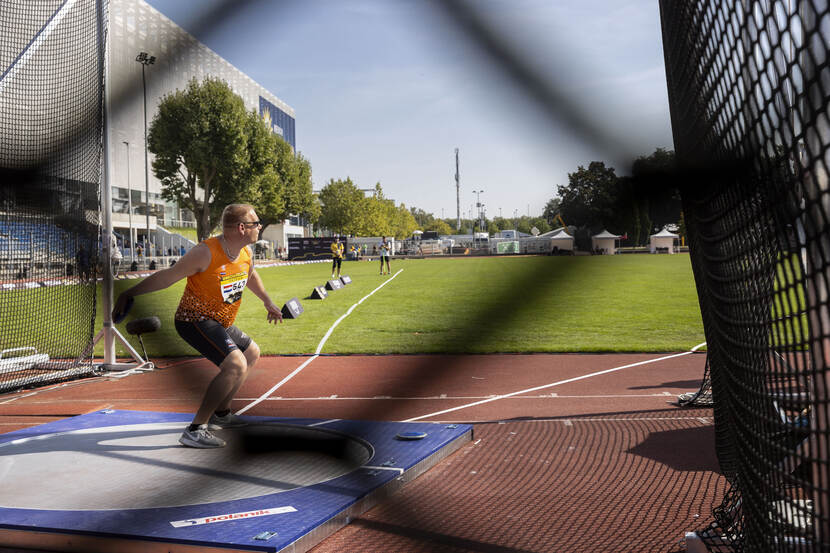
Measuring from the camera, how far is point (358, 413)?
2.81ft

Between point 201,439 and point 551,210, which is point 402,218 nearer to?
point 201,439

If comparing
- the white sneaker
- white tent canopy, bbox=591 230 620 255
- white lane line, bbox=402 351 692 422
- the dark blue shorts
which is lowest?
white lane line, bbox=402 351 692 422

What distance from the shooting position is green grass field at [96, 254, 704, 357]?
61 centimetres

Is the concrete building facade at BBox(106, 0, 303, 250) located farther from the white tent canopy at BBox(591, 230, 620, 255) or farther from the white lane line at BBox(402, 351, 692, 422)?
the white lane line at BBox(402, 351, 692, 422)

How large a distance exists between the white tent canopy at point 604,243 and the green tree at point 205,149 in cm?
52

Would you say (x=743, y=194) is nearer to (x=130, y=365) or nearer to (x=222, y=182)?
(x=222, y=182)

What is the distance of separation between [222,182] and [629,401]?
589 cm

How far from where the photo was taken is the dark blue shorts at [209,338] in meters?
4.12

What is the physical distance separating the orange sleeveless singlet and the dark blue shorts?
0.04 m

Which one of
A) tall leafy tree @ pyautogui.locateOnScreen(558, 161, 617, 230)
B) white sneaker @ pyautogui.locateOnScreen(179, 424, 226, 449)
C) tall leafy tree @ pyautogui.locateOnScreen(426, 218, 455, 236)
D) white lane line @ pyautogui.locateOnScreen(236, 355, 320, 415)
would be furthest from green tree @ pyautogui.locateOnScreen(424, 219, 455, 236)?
Answer: white lane line @ pyautogui.locateOnScreen(236, 355, 320, 415)

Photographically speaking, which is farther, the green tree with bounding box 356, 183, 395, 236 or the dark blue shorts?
the dark blue shorts

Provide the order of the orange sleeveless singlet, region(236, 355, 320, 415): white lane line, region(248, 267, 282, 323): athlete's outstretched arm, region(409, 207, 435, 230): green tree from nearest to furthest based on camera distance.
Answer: region(409, 207, 435, 230): green tree < the orange sleeveless singlet < region(248, 267, 282, 323): athlete's outstretched arm < region(236, 355, 320, 415): white lane line

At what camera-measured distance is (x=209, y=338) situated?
4195mm

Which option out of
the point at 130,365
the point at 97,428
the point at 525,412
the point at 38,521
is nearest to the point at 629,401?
the point at 525,412
